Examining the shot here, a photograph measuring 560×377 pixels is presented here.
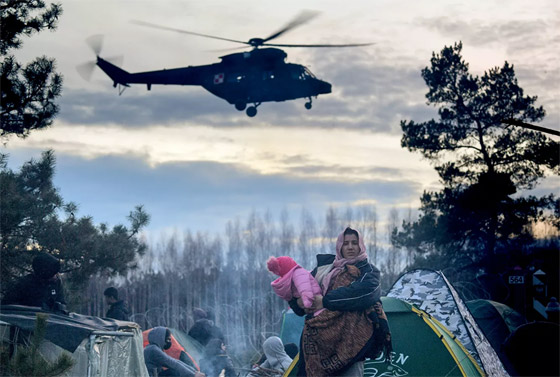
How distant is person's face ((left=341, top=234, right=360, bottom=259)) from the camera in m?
5.66

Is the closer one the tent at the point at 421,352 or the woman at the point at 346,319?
the woman at the point at 346,319

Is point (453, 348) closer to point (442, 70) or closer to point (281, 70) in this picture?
point (281, 70)

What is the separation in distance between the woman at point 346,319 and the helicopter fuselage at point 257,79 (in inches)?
606

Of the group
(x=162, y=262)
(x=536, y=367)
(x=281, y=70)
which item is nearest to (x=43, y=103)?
(x=536, y=367)

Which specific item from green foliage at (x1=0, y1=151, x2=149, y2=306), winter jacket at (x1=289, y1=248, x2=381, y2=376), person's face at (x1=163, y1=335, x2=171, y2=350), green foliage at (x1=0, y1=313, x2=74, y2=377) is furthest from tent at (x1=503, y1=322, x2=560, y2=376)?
green foliage at (x1=0, y1=151, x2=149, y2=306)

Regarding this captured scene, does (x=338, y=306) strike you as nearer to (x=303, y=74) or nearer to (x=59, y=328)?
(x=59, y=328)

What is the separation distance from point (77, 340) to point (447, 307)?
4.51 metres

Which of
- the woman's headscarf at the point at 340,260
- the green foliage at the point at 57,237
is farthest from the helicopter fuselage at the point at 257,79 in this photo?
the woman's headscarf at the point at 340,260

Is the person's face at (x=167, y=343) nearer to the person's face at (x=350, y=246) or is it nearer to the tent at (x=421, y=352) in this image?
the tent at (x=421, y=352)

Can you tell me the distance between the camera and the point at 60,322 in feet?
20.0

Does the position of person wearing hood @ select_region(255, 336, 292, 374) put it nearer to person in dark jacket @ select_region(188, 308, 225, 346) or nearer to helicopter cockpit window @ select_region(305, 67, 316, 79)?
person in dark jacket @ select_region(188, 308, 225, 346)

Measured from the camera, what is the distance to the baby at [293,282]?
5.56 metres

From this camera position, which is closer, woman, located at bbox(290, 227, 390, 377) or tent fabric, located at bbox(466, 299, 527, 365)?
woman, located at bbox(290, 227, 390, 377)

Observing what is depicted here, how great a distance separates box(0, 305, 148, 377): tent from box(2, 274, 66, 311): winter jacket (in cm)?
70
